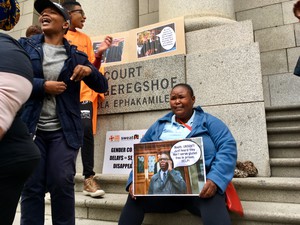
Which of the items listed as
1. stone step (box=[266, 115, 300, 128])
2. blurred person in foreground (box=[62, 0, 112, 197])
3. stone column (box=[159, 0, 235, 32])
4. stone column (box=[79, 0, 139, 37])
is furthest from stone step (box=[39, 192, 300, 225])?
stone column (box=[79, 0, 139, 37])

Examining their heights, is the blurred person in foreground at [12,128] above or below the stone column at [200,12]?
below

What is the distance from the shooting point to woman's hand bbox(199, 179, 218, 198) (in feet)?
7.64

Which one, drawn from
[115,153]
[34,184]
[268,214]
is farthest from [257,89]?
[34,184]

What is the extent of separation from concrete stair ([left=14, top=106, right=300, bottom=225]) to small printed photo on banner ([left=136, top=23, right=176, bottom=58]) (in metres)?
1.80

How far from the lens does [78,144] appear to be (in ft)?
7.40

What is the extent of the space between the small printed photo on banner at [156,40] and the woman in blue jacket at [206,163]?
164 cm

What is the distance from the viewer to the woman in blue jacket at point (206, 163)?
235cm

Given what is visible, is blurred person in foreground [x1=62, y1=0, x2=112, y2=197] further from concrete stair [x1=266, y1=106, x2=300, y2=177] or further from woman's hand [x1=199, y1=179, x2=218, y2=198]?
concrete stair [x1=266, y1=106, x2=300, y2=177]

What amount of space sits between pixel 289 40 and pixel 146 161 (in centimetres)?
434

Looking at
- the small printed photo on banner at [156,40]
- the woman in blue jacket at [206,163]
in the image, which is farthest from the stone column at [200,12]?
the woman in blue jacket at [206,163]

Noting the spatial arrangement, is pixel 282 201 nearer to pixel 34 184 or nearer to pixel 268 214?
pixel 268 214

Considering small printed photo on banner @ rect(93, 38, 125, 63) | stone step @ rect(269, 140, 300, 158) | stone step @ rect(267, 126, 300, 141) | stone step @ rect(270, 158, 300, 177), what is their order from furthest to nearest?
1. small printed photo on banner @ rect(93, 38, 125, 63)
2. stone step @ rect(267, 126, 300, 141)
3. stone step @ rect(269, 140, 300, 158)
4. stone step @ rect(270, 158, 300, 177)

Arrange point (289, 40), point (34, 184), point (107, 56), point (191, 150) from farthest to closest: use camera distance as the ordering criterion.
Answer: point (289, 40), point (107, 56), point (191, 150), point (34, 184)

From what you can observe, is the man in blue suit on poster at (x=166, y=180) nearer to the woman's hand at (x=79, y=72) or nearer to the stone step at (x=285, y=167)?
the woman's hand at (x=79, y=72)
